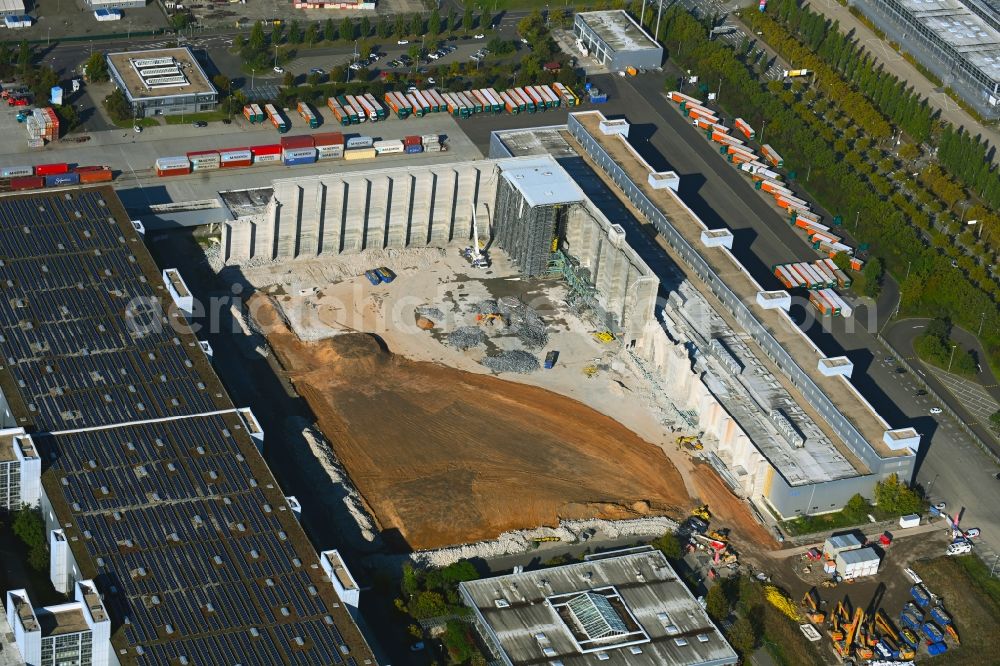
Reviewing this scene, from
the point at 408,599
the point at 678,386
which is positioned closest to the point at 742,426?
the point at 678,386

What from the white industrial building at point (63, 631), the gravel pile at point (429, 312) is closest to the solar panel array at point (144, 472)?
the white industrial building at point (63, 631)

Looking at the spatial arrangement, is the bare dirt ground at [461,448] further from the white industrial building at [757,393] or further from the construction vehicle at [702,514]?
the white industrial building at [757,393]

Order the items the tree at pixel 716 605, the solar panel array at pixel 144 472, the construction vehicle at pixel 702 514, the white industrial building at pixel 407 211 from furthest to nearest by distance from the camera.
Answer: the white industrial building at pixel 407 211
the construction vehicle at pixel 702 514
the tree at pixel 716 605
the solar panel array at pixel 144 472

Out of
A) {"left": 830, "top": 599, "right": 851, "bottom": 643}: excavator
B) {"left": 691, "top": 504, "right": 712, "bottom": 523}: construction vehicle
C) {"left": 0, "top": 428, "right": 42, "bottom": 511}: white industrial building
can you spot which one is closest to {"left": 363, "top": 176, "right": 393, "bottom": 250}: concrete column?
{"left": 691, "top": 504, "right": 712, "bottom": 523}: construction vehicle

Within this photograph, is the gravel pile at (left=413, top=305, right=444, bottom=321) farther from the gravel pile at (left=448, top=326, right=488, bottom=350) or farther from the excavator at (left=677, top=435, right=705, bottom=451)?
the excavator at (left=677, top=435, right=705, bottom=451)

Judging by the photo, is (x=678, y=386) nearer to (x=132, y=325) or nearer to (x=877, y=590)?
(x=877, y=590)
